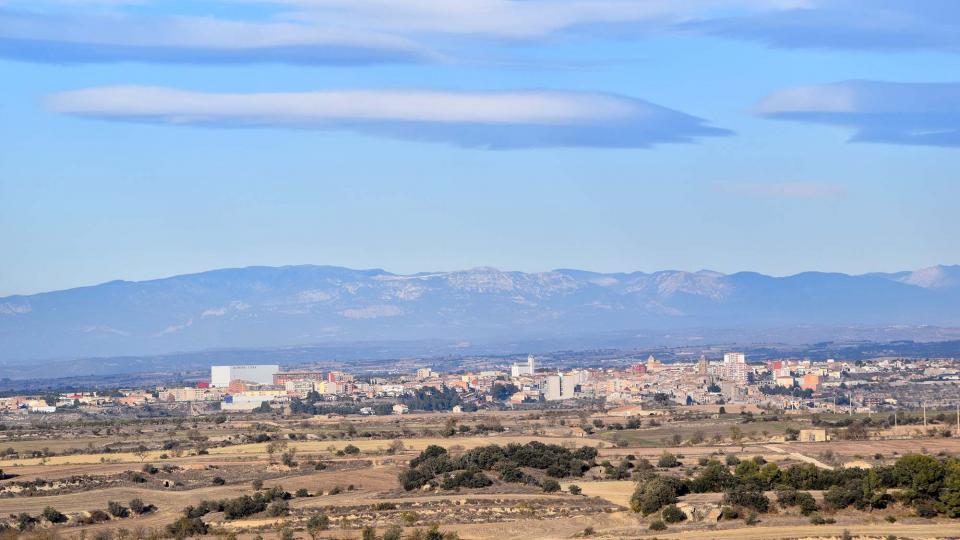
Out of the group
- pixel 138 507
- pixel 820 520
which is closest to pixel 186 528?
pixel 138 507

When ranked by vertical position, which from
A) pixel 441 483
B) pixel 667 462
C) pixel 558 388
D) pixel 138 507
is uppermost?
pixel 558 388

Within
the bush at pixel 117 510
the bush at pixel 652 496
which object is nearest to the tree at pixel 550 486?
the bush at pixel 652 496

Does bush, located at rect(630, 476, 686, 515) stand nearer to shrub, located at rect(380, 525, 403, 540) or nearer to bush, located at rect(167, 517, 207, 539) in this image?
shrub, located at rect(380, 525, 403, 540)

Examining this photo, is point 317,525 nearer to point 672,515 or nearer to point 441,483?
point 672,515

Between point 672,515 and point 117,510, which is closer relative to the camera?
point 672,515

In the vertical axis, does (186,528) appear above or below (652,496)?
below

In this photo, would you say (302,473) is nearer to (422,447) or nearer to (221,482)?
(221,482)
